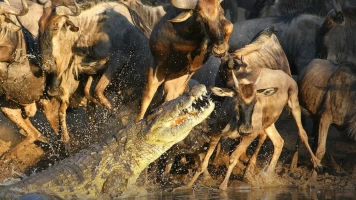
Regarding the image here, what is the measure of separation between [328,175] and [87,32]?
142 inches

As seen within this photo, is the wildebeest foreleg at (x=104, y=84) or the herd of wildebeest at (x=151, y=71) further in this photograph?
the wildebeest foreleg at (x=104, y=84)

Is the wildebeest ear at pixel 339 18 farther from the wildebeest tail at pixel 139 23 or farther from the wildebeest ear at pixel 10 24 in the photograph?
the wildebeest ear at pixel 10 24

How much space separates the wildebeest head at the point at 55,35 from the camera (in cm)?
1243

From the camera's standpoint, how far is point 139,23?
13719 millimetres

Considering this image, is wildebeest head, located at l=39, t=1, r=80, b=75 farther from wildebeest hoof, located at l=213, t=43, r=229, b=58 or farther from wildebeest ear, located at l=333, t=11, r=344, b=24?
wildebeest ear, located at l=333, t=11, r=344, b=24

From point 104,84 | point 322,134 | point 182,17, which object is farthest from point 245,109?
point 104,84

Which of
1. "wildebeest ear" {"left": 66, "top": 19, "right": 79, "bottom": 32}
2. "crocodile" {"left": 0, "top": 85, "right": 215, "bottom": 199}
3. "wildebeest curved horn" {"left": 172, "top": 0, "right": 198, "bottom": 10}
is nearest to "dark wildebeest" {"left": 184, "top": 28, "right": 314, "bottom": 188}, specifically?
"wildebeest curved horn" {"left": 172, "top": 0, "right": 198, "bottom": 10}

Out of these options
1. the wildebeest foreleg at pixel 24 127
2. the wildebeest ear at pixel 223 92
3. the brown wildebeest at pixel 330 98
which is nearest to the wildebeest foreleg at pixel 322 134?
the brown wildebeest at pixel 330 98

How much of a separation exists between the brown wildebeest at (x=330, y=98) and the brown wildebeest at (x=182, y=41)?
2.00m

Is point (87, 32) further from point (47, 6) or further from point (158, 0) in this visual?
point (158, 0)

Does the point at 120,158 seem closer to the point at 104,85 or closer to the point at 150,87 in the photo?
the point at 150,87

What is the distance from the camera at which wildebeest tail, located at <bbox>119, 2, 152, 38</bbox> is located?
13617 mm

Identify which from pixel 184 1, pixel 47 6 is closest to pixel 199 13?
pixel 184 1

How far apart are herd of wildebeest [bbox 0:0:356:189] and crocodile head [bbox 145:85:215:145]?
1929 mm
